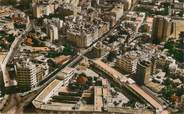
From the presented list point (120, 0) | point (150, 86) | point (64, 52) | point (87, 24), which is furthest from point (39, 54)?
point (120, 0)

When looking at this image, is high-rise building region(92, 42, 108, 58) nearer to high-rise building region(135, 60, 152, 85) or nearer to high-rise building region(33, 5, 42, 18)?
high-rise building region(135, 60, 152, 85)

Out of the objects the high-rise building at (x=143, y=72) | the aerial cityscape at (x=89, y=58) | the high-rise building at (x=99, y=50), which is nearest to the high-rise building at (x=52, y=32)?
the aerial cityscape at (x=89, y=58)

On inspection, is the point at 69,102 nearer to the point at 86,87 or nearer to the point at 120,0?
the point at 86,87

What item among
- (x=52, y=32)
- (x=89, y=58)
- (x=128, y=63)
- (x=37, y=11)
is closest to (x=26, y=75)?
(x=89, y=58)

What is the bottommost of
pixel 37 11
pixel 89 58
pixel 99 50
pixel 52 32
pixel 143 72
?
pixel 143 72

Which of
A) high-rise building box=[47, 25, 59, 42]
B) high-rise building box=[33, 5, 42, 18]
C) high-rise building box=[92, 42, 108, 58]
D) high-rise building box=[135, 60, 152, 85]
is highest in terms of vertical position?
high-rise building box=[33, 5, 42, 18]

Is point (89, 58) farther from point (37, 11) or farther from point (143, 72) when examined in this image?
point (37, 11)

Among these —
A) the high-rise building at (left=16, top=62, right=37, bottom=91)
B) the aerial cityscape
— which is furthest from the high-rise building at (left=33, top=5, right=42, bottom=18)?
the high-rise building at (left=16, top=62, right=37, bottom=91)

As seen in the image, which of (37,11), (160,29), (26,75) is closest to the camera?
(26,75)
